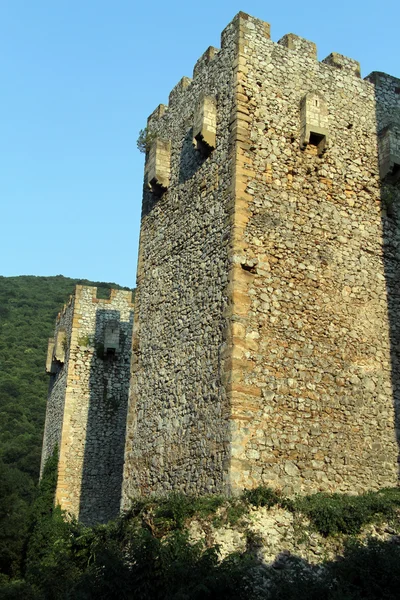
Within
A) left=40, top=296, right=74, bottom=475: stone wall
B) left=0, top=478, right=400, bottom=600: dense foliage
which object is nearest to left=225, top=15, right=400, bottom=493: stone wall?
left=0, top=478, right=400, bottom=600: dense foliage

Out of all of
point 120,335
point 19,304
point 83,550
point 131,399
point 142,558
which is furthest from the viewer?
point 19,304

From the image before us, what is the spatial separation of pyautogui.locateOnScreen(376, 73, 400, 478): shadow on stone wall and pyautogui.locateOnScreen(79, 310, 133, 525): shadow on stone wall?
11078 millimetres

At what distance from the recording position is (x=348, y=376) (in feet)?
39.9

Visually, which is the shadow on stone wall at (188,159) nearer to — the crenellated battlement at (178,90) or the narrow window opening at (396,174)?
the crenellated battlement at (178,90)

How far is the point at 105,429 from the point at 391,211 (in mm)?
11953

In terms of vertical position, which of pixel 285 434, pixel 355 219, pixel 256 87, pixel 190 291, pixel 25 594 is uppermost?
pixel 256 87

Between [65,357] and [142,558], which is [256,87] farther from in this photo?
[65,357]

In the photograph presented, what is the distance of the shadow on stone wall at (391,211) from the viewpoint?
42.1ft

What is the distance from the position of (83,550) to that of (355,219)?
24.4 feet

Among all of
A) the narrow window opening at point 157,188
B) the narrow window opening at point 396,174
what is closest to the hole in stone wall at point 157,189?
the narrow window opening at point 157,188

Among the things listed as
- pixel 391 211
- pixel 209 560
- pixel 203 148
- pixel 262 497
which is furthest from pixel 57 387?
pixel 209 560

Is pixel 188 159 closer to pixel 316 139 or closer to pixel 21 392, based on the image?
pixel 316 139

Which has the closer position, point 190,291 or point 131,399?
point 190,291

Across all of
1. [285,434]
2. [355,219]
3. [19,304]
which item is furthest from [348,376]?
[19,304]
